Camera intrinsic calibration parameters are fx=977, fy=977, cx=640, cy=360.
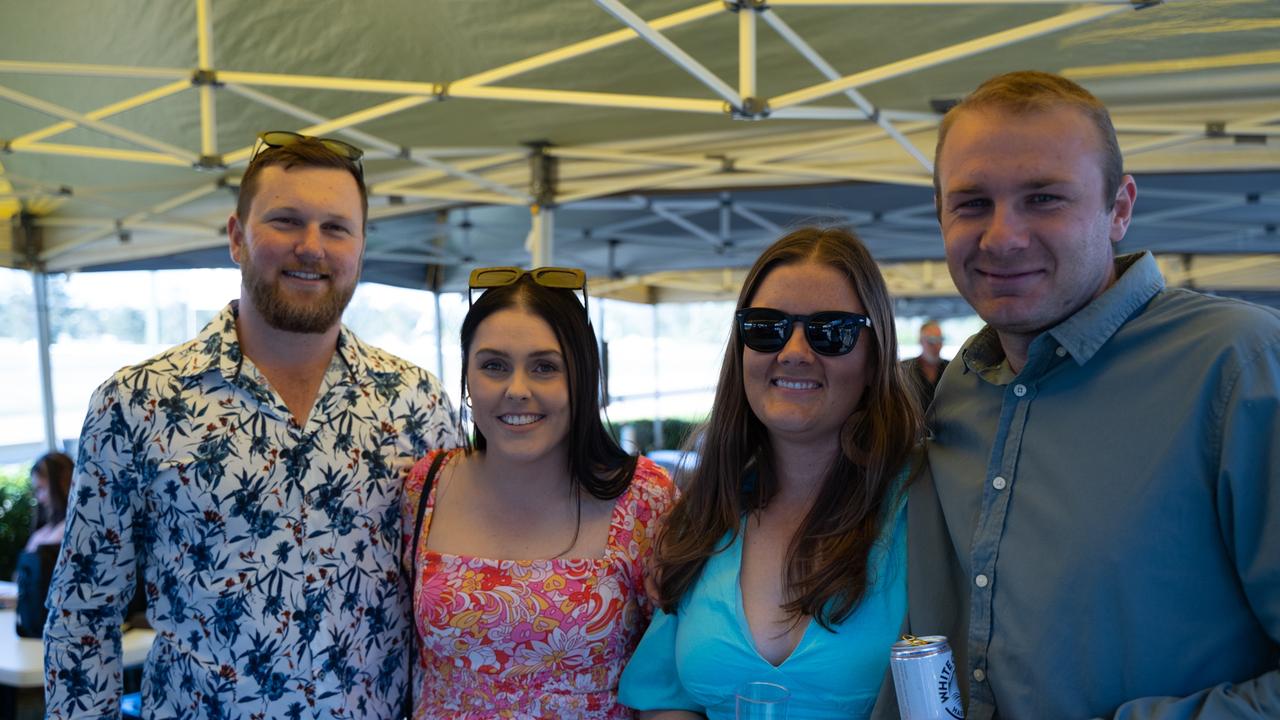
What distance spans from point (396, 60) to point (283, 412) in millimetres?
3463

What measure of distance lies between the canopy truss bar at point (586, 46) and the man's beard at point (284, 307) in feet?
8.32

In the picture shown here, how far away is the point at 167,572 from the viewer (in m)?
2.15

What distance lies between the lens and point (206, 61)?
4.80 metres

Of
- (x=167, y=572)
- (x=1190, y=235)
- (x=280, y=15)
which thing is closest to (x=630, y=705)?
(x=167, y=572)

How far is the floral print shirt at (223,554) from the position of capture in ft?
6.87

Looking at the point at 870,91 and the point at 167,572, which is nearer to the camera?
the point at 167,572

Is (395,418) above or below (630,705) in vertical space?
above

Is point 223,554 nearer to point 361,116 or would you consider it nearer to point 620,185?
point 361,116

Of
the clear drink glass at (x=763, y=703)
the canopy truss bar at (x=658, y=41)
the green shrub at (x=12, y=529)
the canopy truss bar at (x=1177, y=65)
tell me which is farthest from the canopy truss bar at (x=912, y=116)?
the green shrub at (x=12, y=529)

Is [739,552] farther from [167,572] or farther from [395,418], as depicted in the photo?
[167,572]

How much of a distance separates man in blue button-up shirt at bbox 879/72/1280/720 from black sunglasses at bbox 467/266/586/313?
3.00 ft

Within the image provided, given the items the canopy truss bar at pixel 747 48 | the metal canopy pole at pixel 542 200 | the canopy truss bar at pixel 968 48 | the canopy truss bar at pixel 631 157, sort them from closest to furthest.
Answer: the canopy truss bar at pixel 968 48, the canopy truss bar at pixel 747 48, the canopy truss bar at pixel 631 157, the metal canopy pole at pixel 542 200

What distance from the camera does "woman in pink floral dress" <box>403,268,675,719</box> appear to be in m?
2.04

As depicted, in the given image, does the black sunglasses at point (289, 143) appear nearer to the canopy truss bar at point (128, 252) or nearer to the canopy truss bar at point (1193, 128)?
the canopy truss bar at point (1193, 128)
